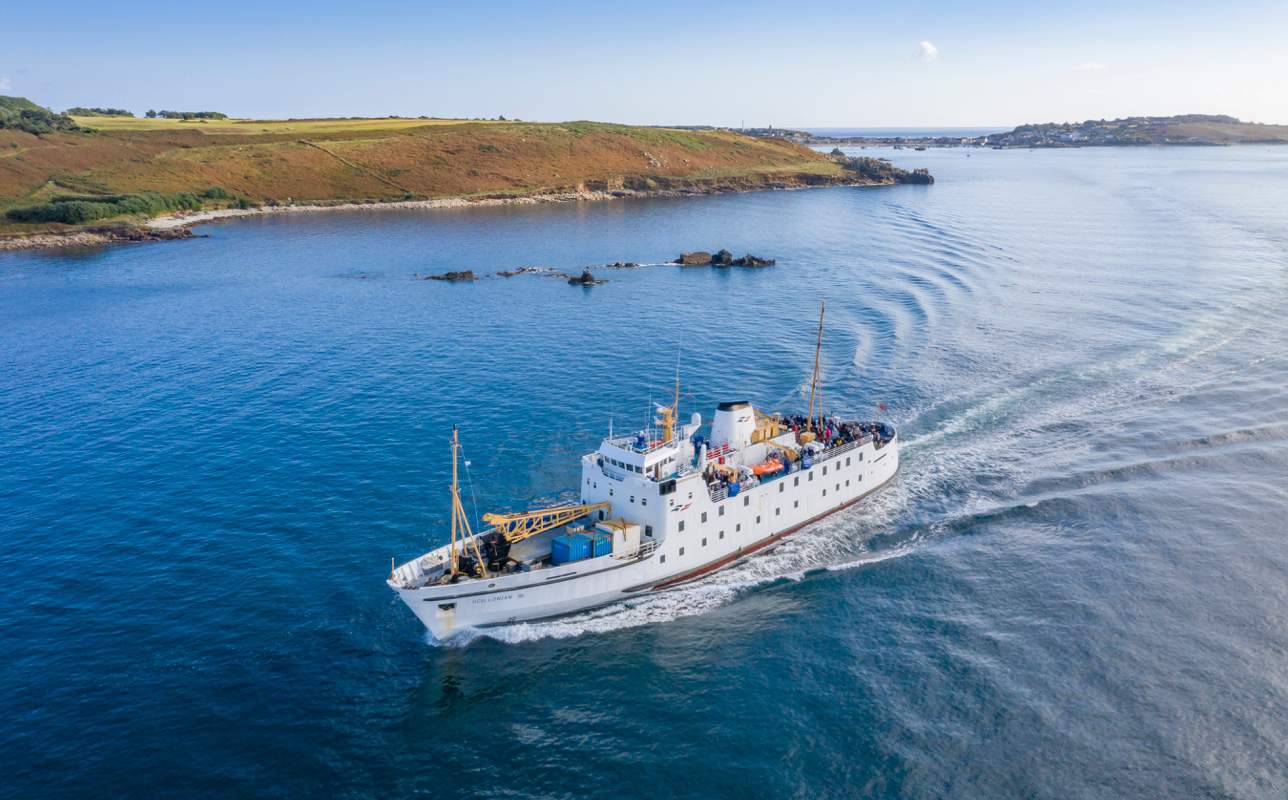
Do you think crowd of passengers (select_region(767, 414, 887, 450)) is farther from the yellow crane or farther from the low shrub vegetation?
the low shrub vegetation

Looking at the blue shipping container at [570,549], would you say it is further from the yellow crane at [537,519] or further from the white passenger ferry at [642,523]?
the yellow crane at [537,519]

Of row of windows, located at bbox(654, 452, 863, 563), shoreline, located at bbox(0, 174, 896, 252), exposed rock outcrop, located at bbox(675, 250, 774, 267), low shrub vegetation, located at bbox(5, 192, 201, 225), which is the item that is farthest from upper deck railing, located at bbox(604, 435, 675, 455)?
low shrub vegetation, located at bbox(5, 192, 201, 225)

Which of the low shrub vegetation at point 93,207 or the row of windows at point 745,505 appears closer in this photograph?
the row of windows at point 745,505

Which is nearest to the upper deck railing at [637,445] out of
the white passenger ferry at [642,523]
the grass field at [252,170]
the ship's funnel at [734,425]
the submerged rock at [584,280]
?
the white passenger ferry at [642,523]

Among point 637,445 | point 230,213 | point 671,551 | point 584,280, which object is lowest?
point 671,551

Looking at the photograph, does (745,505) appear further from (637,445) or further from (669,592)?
(637,445)

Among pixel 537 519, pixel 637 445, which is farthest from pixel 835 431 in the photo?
pixel 537 519
